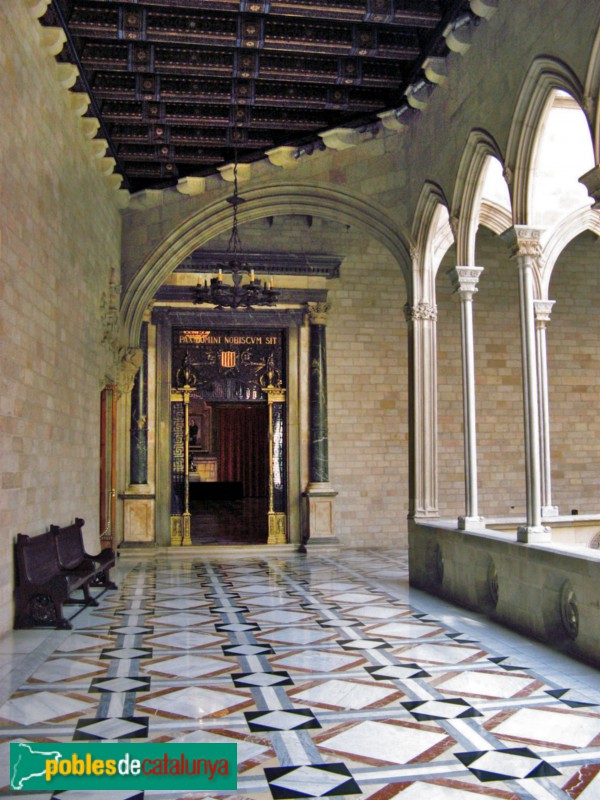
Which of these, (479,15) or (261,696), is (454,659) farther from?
(479,15)

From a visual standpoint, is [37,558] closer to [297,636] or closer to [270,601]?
[297,636]

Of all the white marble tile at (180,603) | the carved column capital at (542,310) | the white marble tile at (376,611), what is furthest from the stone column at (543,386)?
the white marble tile at (180,603)

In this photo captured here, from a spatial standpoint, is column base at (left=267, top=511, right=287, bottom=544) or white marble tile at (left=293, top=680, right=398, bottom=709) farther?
column base at (left=267, top=511, right=287, bottom=544)

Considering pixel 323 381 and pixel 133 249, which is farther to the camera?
pixel 323 381

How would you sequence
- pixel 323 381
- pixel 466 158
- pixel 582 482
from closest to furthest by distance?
1. pixel 466 158
2. pixel 323 381
3. pixel 582 482

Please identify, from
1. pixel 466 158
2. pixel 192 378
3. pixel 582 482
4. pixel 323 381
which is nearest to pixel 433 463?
pixel 466 158

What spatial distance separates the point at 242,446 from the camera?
19.5 metres

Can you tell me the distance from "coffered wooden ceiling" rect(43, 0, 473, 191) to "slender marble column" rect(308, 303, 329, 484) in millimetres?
3639

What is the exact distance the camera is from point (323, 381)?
12430mm

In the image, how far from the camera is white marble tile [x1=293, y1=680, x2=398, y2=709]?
402 cm

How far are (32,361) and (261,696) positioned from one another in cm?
325

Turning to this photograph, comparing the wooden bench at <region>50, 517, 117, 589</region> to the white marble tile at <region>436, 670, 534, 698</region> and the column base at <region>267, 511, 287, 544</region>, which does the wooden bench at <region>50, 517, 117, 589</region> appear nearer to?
the white marble tile at <region>436, 670, 534, 698</region>

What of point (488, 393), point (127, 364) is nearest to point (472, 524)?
point (127, 364)

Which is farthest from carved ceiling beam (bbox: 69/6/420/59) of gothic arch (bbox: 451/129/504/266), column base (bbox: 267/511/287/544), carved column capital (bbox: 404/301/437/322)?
column base (bbox: 267/511/287/544)
